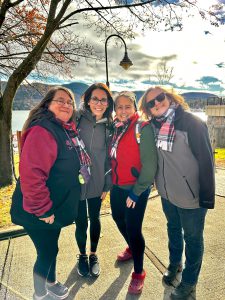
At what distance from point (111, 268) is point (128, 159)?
1529 mm

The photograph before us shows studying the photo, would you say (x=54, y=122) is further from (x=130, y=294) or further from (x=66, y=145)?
(x=130, y=294)

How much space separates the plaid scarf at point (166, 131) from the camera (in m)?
2.28

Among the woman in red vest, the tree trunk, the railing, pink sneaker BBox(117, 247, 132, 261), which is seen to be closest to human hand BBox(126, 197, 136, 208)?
the woman in red vest

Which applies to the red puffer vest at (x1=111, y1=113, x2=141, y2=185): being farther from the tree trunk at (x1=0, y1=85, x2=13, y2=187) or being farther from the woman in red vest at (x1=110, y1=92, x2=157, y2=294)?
the tree trunk at (x1=0, y1=85, x2=13, y2=187)

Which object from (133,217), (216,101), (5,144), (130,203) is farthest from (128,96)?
(216,101)

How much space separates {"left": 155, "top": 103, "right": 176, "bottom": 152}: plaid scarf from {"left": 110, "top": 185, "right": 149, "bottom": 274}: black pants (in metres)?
0.62

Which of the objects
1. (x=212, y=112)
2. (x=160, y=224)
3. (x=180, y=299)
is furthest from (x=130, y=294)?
(x=212, y=112)

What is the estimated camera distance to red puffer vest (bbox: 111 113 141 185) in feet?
8.32

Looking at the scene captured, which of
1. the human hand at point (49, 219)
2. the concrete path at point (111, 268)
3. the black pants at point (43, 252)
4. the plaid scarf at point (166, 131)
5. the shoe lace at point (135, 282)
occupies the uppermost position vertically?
the plaid scarf at point (166, 131)

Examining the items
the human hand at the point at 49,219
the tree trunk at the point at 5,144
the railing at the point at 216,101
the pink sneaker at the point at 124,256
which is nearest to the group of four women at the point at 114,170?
the human hand at the point at 49,219

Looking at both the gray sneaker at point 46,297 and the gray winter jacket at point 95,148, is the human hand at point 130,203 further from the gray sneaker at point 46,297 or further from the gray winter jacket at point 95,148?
the gray sneaker at point 46,297

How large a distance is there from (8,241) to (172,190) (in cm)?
281

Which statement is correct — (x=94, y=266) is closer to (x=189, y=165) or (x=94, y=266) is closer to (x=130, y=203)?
(x=130, y=203)

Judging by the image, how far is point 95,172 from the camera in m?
2.80
